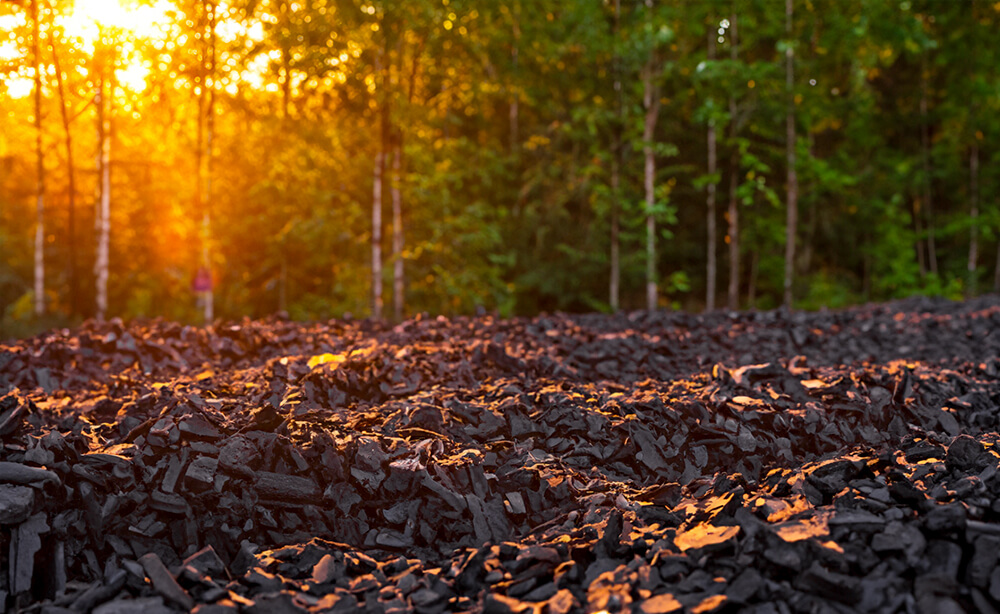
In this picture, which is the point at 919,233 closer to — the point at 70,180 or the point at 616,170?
the point at 616,170

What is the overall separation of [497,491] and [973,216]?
29474 millimetres

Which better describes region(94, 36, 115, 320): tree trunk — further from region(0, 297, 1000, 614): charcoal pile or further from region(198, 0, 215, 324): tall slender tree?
region(0, 297, 1000, 614): charcoal pile

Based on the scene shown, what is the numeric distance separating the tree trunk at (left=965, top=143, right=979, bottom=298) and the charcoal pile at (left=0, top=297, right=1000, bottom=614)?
22.2 meters

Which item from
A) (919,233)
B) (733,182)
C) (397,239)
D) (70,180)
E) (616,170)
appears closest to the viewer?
(397,239)

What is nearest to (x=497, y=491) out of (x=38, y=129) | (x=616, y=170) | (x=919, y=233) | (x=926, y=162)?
(x=616, y=170)

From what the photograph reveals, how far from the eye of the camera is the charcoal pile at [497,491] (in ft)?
10.2

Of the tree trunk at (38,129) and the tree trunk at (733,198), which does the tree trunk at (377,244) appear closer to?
the tree trunk at (38,129)

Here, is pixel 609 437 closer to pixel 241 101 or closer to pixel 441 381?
pixel 441 381

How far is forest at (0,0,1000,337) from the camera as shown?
54.2 ft

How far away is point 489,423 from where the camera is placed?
17.8ft

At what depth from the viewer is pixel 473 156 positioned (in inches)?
856

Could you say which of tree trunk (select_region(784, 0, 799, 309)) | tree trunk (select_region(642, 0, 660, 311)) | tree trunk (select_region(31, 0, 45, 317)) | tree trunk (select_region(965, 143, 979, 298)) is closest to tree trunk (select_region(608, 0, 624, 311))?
tree trunk (select_region(642, 0, 660, 311))

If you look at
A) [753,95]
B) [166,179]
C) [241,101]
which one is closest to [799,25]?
[753,95]

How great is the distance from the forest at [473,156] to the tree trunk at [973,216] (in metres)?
0.16
